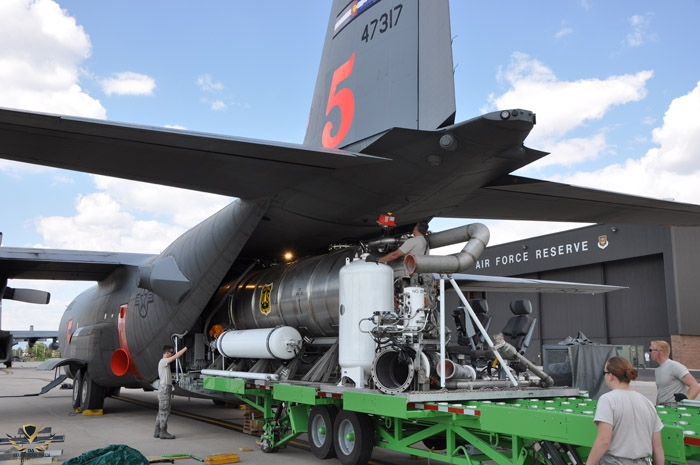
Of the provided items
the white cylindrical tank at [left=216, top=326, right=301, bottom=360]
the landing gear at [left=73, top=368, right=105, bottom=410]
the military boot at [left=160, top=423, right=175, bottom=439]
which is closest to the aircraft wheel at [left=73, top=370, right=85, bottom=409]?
the landing gear at [left=73, top=368, right=105, bottom=410]

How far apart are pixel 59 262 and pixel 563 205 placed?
38.1ft

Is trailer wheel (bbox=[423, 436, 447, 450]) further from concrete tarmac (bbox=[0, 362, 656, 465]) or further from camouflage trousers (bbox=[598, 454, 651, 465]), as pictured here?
camouflage trousers (bbox=[598, 454, 651, 465])

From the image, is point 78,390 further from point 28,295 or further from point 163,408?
point 163,408

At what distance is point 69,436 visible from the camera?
37.5 feet

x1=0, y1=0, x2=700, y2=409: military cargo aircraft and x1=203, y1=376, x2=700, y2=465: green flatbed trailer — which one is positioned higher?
x1=0, y1=0, x2=700, y2=409: military cargo aircraft

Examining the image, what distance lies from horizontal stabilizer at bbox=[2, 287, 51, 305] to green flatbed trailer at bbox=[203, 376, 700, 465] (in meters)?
10.3

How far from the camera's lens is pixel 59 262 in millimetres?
14867

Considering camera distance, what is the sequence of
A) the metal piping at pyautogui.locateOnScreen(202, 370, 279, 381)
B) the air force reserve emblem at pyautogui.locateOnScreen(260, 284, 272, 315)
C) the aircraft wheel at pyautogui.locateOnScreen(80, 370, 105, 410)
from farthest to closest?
the aircraft wheel at pyautogui.locateOnScreen(80, 370, 105, 410)
the air force reserve emblem at pyautogui.locateOnScreen(260, 284, 272, 315)
the metal piping at pyautogui.locateOnScreen(202, 370, 279, 381)

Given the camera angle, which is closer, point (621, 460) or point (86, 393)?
point (621, 460)

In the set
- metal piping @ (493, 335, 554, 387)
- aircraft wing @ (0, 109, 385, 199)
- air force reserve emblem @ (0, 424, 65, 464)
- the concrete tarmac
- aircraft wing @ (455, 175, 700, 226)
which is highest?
aircraft wing @ (0, 109, 385, 199)

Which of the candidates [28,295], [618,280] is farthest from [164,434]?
[618,280]

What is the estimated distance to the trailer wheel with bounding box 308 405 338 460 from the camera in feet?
28.2

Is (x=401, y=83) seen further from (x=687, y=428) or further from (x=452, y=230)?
(x=687, y=428)

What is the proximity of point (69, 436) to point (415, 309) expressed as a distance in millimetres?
7658
